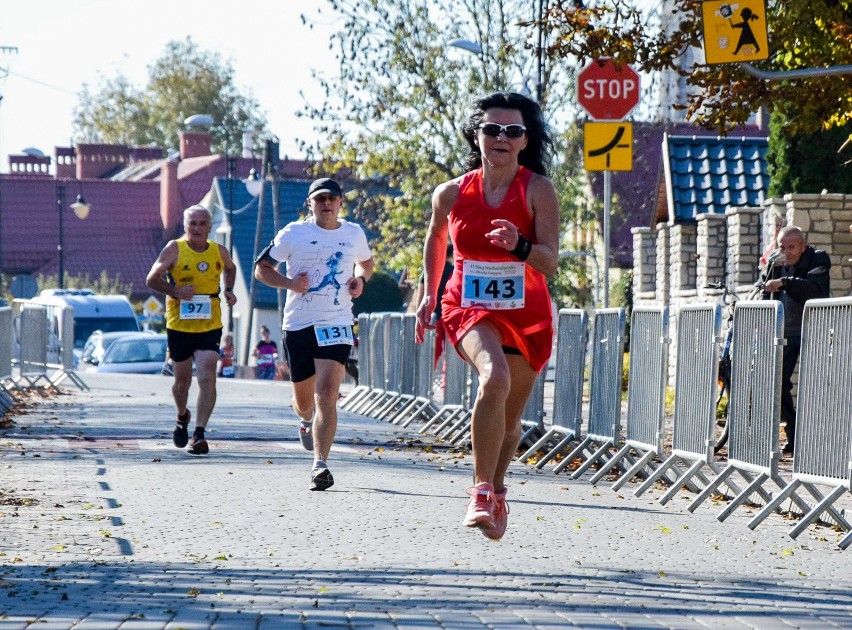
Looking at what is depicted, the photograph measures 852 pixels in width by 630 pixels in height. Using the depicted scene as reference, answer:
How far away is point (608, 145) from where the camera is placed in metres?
19.1

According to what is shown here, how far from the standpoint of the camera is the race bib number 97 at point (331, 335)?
39.6ft

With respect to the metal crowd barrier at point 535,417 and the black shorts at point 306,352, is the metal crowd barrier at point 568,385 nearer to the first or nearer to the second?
the metal crowd barrier at point 535,417

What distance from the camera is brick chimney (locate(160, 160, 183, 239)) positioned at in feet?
301

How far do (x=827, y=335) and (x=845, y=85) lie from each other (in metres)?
5.70

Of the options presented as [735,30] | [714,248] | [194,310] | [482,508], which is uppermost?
[735,30]

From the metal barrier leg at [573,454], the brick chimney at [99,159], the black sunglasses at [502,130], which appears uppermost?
the brick chimney at [99,159]

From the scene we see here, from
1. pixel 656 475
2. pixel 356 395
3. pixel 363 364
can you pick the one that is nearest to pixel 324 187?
pixel 656 475

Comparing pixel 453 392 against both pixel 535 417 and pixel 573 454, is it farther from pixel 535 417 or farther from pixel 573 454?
pixel 573 454

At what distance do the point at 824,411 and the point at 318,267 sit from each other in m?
3.78

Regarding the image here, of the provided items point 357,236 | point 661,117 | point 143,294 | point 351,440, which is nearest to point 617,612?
point 357,236

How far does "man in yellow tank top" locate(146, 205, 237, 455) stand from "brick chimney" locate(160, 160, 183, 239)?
77.0 metres

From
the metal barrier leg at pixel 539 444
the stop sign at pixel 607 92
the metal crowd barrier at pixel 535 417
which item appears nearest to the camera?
the metal barrier leg at pixel 539 444

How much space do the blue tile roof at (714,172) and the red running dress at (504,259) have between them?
18.7 m

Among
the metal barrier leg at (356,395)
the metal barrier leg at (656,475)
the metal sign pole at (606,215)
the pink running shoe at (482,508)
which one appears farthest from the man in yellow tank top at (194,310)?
the metal barrier leg at (356,395)
